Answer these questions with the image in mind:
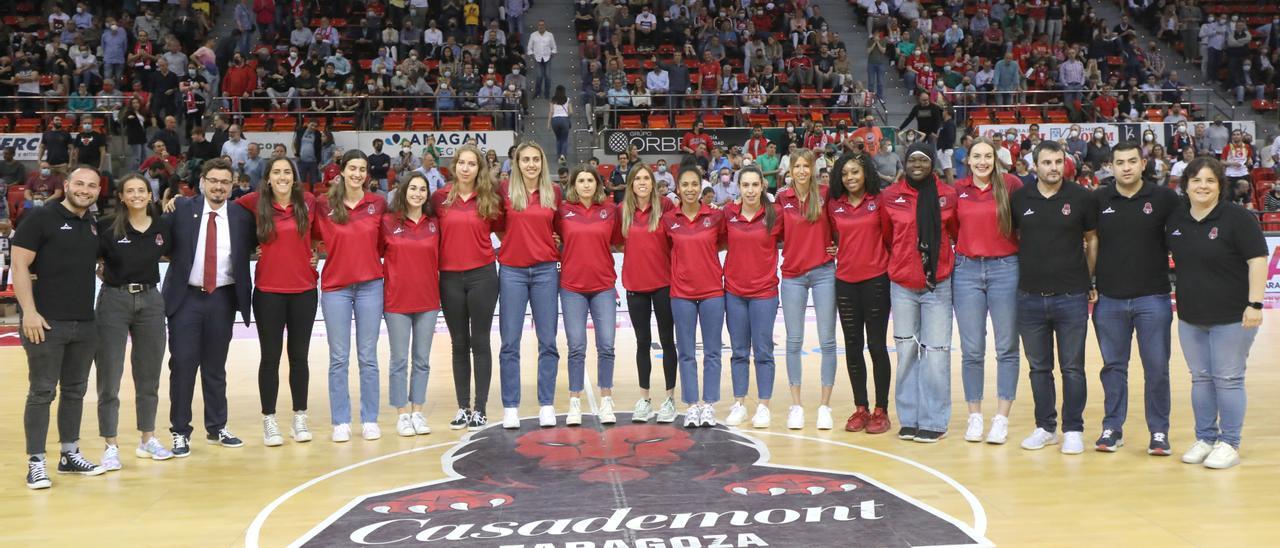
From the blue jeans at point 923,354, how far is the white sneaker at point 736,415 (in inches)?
39.0

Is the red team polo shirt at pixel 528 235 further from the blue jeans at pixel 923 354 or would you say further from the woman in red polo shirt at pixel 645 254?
the blue jeans at pixel 923 354

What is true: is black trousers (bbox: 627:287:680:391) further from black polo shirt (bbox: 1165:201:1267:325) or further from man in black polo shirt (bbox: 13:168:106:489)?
man in black polo shirt (bbox: 13:168:106:489)

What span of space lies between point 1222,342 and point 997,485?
1.41 meters

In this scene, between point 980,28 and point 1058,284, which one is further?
point 980,28

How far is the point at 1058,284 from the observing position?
5.96m

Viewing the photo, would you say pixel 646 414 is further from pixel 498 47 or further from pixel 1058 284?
pixel 498 47

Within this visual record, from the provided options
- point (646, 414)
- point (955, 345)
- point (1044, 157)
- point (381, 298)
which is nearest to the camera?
Answer: point (1044, 157)

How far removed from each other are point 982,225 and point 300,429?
4166 mm

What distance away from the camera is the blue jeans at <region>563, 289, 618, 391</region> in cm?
688

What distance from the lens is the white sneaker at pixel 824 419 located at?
680 centimetres

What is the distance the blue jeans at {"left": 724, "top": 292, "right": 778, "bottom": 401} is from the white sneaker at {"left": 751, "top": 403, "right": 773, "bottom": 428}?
0.07 metres

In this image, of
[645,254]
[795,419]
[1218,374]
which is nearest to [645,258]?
[645,254]

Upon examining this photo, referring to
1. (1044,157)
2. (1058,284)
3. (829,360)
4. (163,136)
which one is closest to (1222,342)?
(1058,284)

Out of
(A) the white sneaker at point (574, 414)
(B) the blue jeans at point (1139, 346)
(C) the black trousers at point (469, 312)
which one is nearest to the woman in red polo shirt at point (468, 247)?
(C) the black trousers at point (469, 312)
